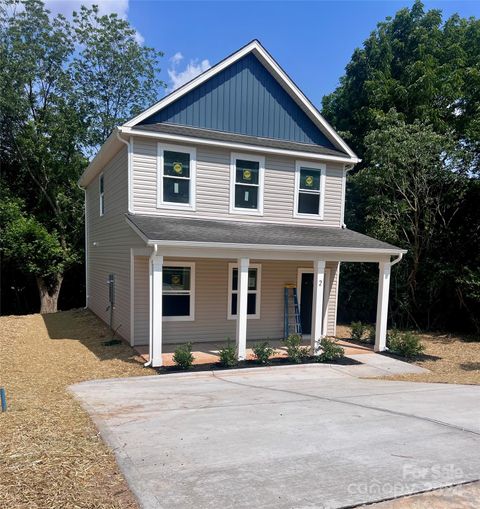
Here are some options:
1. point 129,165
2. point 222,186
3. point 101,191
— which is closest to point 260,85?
→ point 222,186

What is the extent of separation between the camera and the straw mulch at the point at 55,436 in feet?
9.85

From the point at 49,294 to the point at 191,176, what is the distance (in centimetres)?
1366

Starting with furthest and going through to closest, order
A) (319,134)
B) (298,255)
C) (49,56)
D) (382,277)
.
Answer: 1. (49,56)
2. (319,134)
3. (382,277)
4. (298,255)

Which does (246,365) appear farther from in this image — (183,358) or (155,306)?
(155,306)

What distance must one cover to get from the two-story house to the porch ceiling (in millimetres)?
45

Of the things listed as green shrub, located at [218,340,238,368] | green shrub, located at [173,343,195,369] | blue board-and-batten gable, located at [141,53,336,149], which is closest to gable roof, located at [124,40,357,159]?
blue board-and-batten gable, located at [141,53,336,149]

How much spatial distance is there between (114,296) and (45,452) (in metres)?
8.72

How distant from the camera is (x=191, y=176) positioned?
10.2 meters

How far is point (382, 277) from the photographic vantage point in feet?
33.8

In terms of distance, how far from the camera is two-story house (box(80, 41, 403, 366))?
9.52m

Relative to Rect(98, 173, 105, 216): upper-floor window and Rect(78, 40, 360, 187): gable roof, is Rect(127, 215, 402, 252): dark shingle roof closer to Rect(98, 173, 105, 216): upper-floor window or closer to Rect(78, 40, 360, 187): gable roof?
Rect(78, 40, 360, 187): gable roof

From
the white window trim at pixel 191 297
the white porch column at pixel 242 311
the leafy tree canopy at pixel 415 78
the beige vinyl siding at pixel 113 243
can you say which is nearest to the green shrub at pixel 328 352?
the white porch column at pixel 242 311

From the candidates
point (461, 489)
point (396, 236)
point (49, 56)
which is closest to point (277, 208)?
point (396, 236)

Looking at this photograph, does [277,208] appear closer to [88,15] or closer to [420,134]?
[420,134]
